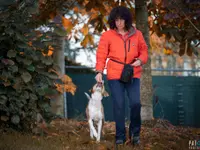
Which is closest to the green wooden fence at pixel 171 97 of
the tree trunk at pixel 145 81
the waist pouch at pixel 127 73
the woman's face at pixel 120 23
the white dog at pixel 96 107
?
the tree trunk at pixel 145 81

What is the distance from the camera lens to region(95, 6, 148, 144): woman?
5418 mm

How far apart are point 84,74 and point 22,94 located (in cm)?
696

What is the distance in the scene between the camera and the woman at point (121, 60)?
542cm

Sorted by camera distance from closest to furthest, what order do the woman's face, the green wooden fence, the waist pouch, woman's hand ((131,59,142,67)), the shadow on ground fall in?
the shadow on ground
the waist pouch
woman's hand ((131,59,142,67))
the woman's face
the green wooden fence

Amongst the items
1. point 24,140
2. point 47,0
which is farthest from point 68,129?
point 47,0

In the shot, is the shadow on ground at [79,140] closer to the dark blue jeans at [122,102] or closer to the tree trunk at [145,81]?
the dark blue jeans at [122,102]

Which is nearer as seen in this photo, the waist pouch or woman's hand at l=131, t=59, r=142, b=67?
the waist pouch

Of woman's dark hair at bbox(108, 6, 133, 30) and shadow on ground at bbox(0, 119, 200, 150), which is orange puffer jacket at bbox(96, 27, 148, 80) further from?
shadow on ground at bbox(0, 119, 200, 150)

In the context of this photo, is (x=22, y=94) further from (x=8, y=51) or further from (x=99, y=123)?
(x=99, y=123)

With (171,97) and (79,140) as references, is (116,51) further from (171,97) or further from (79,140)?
(171,97)

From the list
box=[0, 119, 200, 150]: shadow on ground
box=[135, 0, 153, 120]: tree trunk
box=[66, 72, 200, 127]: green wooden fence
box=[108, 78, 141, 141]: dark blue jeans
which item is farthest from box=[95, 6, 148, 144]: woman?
box=[66, 72, 200, 127]: green wooden fence

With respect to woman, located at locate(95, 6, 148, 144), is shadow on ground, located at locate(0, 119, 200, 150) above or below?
below

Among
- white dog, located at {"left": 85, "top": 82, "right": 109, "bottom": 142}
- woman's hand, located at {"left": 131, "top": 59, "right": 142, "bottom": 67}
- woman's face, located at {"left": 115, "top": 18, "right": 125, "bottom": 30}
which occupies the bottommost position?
white dog, located at {"left": 85, "top": 82, "right": 109, "bottom": 142}

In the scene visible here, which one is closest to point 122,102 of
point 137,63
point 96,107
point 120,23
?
point 96,107
